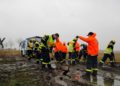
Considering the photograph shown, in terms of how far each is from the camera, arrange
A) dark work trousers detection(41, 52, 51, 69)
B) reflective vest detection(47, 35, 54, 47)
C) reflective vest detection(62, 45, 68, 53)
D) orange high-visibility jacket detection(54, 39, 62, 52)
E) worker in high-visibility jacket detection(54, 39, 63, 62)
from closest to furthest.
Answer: dark work trousers detection(41, 52, 51, 69) → reflective vest detection(47, 35, 54, 47) → orange high-visibility jacket detection(54, 39, 62, 52) → worker in high-visibility jacket detection(54, 39, 63, 62) → reflective vest detection(62, 45, 68, 53)

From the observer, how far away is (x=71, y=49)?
2114 centimetres

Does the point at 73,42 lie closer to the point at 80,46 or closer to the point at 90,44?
the point at 80,46

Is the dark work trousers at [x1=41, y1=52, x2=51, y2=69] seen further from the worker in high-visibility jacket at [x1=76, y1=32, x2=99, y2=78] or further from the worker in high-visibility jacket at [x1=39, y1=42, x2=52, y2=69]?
the worker in high-visibility jacket at [x1=76, y1=32, x2=99, y2=78]

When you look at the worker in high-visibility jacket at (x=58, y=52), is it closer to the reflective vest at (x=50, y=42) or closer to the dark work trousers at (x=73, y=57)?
the dark work trousers at (x=73, y=57)

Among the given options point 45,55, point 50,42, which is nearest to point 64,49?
point 50,42

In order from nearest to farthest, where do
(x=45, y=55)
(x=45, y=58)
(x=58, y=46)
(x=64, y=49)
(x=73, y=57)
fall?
(x=45, y=55) → (x=45, y=58) → (x=58, y=46) → (x=64, y=49) → (x=73, y=57)

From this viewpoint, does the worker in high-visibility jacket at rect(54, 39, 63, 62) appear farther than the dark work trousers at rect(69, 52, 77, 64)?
No

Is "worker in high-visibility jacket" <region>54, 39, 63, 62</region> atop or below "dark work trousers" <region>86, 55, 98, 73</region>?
atop

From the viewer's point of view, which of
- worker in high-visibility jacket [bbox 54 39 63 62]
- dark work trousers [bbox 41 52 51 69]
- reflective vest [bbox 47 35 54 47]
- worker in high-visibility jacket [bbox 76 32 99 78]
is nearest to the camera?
worker in high-visibility jacket [bbox 76 32 99 78]

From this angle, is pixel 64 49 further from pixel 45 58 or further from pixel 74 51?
pixel 45 58

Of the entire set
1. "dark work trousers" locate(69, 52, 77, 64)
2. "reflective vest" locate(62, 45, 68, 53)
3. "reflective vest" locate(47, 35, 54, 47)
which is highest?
"reflective vest" locate(47, 35, 54, 47)

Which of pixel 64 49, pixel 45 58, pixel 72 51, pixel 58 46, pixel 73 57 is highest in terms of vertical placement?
pixel 58 46

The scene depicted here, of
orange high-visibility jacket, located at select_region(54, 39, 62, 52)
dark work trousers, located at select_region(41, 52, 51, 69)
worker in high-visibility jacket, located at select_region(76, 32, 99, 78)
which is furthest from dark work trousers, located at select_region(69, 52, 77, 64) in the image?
worker in high-visibility jacket, located at select_region(76, 32, 99, 78)

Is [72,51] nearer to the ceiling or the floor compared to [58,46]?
nearer to the floor
